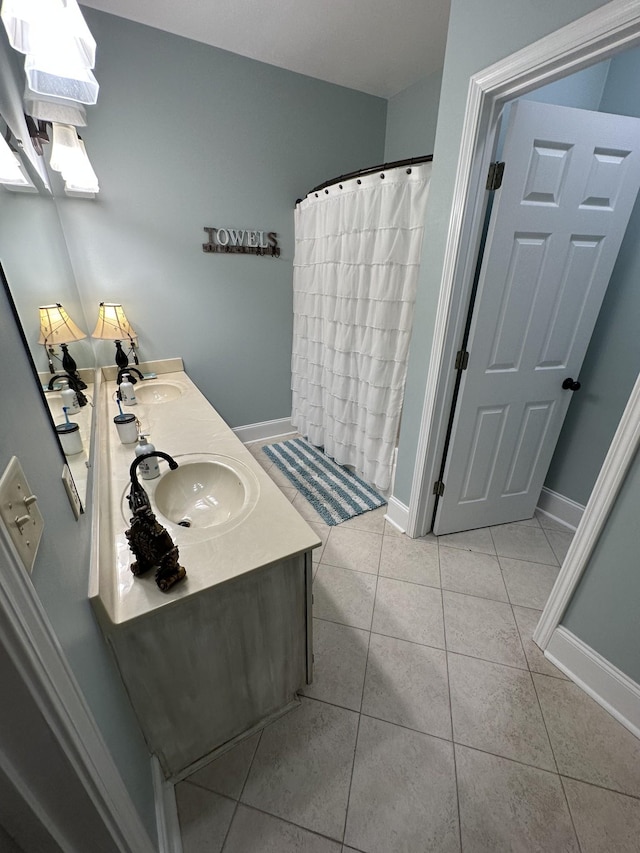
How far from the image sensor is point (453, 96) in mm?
1343

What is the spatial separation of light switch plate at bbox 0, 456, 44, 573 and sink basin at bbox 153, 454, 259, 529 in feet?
2.23

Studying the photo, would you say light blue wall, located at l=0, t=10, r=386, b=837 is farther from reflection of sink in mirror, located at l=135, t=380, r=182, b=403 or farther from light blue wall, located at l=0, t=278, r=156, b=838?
light blue wall, located at l=0, t=278, r=156, b=838

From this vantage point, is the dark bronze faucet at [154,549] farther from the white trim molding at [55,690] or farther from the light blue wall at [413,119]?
the light blue wall at [413,119]

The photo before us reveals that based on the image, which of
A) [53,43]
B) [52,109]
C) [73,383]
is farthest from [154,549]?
[52,109]

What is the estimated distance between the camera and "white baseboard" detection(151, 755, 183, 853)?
88cm

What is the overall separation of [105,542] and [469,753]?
4.37 ft

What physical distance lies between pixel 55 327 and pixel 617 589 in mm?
1995

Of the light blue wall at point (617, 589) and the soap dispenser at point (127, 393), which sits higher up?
the soap dispenser at point (127, 393)

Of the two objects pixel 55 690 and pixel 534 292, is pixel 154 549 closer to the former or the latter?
pixel 55 690

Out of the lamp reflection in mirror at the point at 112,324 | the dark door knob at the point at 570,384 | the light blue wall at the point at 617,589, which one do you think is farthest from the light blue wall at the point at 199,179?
the light blue wall at the point at 617,589

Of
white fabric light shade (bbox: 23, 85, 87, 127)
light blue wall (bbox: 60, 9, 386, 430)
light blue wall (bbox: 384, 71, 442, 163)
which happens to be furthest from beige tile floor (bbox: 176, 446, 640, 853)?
light blue wall (bbox: 384, 71, 442, 163)

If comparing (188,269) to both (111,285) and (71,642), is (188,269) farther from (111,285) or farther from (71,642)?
(71,642)

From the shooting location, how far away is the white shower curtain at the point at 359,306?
71.2 inches

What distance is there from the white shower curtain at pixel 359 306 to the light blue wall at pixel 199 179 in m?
0.34
